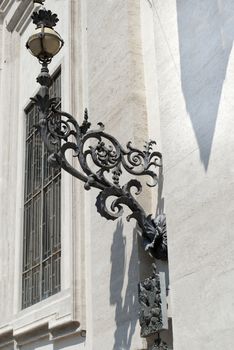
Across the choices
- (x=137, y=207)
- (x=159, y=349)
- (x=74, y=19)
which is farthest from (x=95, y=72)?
(x=159, y=349)

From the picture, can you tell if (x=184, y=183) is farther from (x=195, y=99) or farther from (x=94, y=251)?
(x=94, y=251)

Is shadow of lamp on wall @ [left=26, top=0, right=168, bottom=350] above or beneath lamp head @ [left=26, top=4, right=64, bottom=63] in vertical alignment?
beneath

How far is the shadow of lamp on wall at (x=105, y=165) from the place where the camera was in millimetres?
6297

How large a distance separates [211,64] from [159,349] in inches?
105

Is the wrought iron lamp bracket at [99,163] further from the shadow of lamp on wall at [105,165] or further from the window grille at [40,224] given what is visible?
the window grille at [40,224]

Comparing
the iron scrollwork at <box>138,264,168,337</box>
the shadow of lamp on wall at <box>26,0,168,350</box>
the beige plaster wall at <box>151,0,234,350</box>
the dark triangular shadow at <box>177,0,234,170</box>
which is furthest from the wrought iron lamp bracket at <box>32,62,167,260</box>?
the dark triangular shadow at <box>177,0,234,170</box>

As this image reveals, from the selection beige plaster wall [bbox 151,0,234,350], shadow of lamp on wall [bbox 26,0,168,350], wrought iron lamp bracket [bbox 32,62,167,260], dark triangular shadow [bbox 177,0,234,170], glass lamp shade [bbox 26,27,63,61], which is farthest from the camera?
glass lamp shade [bbox 26,27,63,61]

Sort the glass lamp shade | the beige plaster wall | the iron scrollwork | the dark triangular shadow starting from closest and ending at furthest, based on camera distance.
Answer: the beige plaster wall < the dark triangular shadow < the iron scrollwork < the glass lamp shade

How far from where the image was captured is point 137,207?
6.63m

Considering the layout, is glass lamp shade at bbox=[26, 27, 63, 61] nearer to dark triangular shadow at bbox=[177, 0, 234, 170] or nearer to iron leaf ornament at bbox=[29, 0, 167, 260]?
iron leaf ornament at bbox=[29, 0, 167, 260]

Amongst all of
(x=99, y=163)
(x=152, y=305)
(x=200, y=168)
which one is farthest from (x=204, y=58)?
(x=152, y=305)

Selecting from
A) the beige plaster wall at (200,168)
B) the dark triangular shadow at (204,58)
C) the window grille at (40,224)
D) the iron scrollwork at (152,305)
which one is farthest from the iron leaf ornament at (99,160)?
the window grille at (40,224)

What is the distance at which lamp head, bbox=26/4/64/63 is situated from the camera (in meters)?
6.71

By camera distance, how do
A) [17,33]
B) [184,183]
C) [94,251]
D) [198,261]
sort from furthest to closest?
[17,33] < [94,251] < [184,183] < [198,261]
